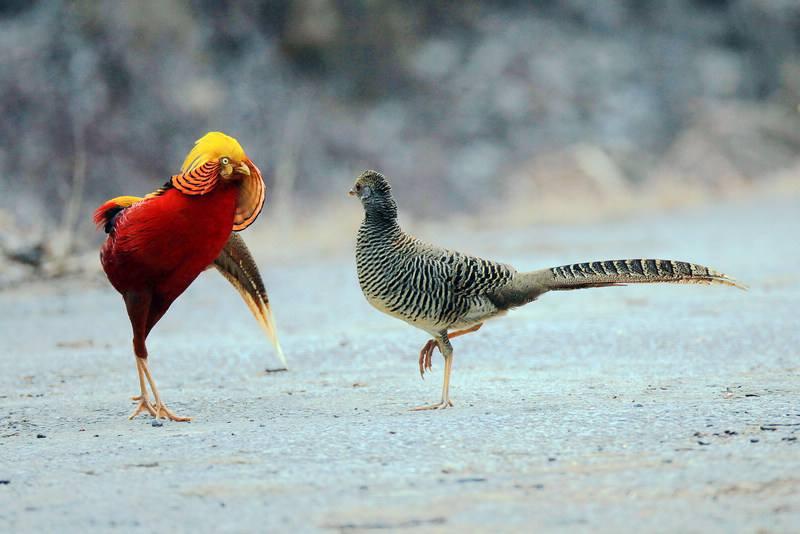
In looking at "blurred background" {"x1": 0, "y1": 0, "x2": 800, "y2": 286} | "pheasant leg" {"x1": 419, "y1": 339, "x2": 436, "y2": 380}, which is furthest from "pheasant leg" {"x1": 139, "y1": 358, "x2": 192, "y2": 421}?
"blurred background" {"x1": 0, "y1": 0, "x2": 800, "y2": 286}

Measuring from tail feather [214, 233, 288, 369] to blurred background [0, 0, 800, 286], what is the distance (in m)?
7.46

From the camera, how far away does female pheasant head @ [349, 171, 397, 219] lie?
245 inches

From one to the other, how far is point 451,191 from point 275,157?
3.54 meters

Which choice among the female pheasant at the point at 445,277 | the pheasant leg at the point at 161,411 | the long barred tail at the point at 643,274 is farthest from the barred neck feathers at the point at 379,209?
the pheasant leg at the point at 161,411

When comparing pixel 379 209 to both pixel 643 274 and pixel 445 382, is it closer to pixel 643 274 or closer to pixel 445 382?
pixel 445 382

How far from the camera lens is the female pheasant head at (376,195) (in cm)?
622

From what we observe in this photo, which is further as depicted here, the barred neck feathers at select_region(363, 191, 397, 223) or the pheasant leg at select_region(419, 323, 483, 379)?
the pheasant leg at select_region(419, 323, 483, 379)

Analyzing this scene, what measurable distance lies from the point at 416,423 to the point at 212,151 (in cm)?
173

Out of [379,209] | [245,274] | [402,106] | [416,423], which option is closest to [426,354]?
[379,209]

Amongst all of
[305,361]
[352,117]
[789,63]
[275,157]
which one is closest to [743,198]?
[789,63]

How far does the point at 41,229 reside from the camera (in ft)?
53.0

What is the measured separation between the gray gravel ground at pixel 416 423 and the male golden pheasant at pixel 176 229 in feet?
2.05

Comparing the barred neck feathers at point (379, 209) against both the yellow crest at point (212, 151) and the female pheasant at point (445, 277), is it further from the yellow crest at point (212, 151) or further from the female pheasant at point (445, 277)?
the yellow crest at point (212, 151)

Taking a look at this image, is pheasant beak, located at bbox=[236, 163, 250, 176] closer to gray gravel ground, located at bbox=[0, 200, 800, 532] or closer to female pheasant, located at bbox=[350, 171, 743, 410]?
female pheasant, located at bbox=[350, 171, 743, 410]
